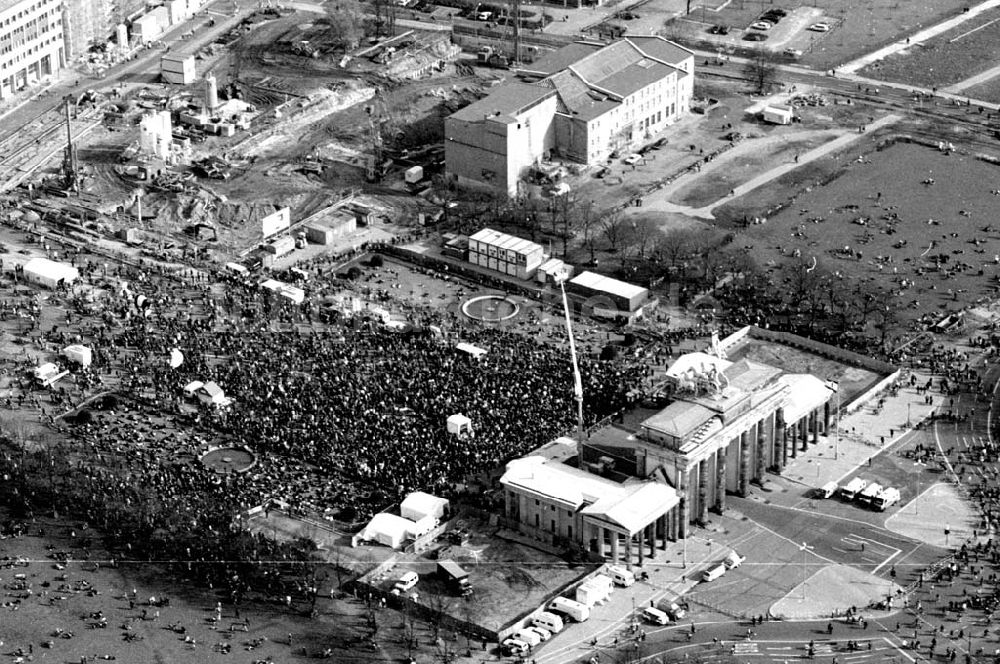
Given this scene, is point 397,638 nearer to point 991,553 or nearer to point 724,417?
point 724,417

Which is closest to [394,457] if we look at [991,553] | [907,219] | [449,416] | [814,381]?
[449,416]

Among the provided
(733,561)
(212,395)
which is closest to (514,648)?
(733,561)

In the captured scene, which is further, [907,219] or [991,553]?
[907,219]

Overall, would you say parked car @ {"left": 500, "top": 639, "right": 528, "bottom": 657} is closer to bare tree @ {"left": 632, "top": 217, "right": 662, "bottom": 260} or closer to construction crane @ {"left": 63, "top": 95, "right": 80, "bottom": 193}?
bare tree @ {"left": 632, "top": 217, "right": 662, "bottom": 260}

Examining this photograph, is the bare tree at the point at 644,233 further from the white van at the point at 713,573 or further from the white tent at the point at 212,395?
the white van at the point at 713,573

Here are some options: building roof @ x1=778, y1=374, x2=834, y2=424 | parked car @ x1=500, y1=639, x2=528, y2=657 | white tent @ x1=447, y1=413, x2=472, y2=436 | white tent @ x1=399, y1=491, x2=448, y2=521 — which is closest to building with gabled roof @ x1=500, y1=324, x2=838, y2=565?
building roof @ x1=778, y1=374, x2=834, y2=424

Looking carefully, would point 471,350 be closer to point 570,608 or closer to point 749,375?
point 749,375
